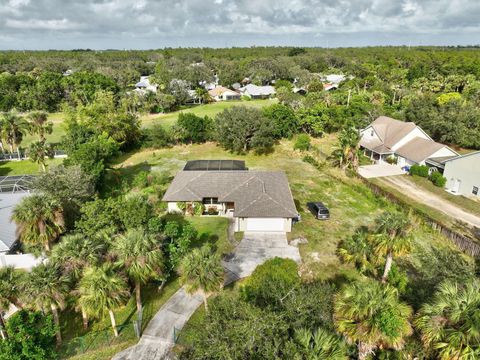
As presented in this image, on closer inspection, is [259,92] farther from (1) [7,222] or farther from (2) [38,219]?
(2) [38,219]

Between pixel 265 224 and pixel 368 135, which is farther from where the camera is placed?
pixel 368 135

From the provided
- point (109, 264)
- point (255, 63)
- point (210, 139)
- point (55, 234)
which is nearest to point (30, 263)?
point (55, 234)

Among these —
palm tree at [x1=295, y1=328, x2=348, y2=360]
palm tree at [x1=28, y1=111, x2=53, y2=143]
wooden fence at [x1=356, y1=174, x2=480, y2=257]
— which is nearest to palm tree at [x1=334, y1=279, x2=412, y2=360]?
palm tree at [x1=295, y1=328, x2=348, y2=360]

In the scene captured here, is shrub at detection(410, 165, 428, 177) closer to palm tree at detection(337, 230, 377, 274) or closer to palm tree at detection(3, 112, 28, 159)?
palm tree at detection(337, 230, 377, 274)

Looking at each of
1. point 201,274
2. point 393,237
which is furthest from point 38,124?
point 393,237

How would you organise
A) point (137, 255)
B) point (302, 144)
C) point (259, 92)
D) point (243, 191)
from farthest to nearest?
point (259, 92) < point (302, 144) < point (243, 191) < point (137, 255)

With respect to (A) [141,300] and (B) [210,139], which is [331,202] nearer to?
(A) [141,300]

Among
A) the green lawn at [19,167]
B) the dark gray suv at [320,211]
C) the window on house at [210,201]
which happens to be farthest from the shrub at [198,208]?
the green lawn at [19,167]
